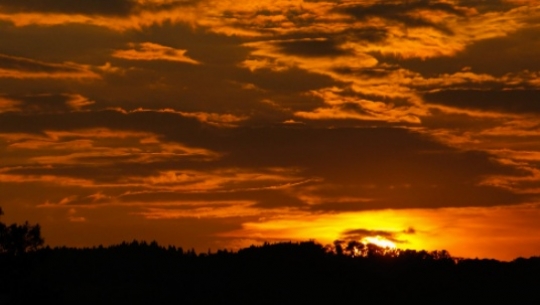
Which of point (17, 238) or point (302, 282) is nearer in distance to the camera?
point (17, 238)

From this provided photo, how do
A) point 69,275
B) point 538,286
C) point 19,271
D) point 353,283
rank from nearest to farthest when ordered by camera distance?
point 19,271 < point 69,275 < point 538,286 < point 353,283

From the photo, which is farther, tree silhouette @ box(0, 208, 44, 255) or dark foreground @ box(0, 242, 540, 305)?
dark foreground @ box(0, 242, 540, 305)

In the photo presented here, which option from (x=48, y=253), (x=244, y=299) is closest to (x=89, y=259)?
(x=244, y=299)

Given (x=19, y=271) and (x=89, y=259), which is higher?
(x=89, y=259)

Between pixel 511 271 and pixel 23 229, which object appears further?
pixel 511 271

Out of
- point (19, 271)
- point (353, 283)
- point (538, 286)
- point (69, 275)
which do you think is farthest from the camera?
point (353, 283)

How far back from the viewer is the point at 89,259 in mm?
188000

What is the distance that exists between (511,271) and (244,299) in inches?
1673

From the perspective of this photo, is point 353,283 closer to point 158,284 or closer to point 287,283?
point 287,283

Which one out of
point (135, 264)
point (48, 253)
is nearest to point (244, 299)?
point (135, 264)

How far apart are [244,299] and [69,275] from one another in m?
32.6

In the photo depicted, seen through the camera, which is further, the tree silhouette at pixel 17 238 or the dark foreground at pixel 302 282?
the dark foreground at pixel 302 282

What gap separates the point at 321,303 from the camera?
198 meters

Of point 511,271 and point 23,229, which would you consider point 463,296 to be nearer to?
point 511,271
